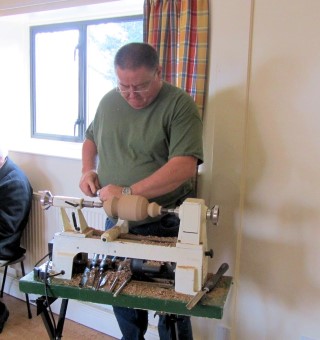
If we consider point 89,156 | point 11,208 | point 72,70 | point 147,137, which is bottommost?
point 11,208

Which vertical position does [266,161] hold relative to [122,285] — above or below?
above

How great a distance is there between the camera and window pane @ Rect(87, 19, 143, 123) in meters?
2.44

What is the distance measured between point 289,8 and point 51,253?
1.32m

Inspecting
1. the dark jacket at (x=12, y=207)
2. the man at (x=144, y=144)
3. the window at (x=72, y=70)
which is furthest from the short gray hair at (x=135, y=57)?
the dark jacket at (x=12, y=207)

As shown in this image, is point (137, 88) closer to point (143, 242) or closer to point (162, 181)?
point (162, 181)

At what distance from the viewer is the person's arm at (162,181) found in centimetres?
139

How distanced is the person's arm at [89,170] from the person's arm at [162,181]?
0.54 ft

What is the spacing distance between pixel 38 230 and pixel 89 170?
3.46ft

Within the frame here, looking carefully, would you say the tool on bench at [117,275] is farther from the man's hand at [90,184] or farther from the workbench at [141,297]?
the man's hand at [90,184]

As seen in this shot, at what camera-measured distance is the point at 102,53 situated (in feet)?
8.27

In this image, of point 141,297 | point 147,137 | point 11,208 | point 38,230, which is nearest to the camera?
point 141,297

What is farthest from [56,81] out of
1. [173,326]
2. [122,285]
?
[173,326]

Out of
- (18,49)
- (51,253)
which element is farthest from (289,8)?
(18,49)

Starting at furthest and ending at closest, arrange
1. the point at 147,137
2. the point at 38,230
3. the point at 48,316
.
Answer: the point at 38,230, the point at 147,137, the point at 48,316
